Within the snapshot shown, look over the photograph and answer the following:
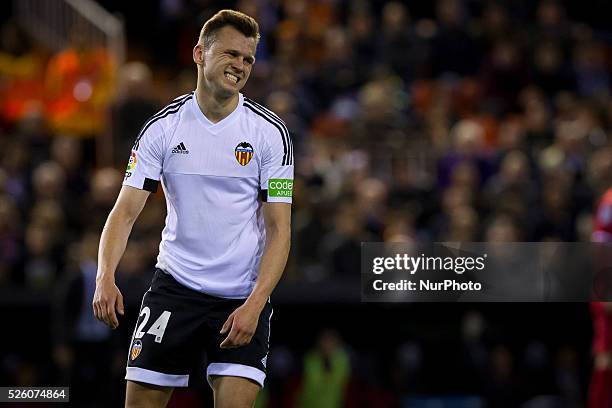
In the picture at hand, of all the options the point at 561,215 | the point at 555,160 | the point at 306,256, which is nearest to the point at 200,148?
the point at 306,256

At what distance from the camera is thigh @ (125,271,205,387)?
5.19 metres

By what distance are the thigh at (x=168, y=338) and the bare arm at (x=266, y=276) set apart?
25 cm

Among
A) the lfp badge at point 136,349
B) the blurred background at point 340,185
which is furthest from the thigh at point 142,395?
the blurred background at point 340,185

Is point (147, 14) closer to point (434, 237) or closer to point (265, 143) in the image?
point (434, 237)

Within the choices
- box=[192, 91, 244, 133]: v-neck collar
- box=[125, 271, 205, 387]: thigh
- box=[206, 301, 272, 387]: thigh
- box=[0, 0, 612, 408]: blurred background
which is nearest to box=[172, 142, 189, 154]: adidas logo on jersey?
box=[192, 91, 244, 133]: v-neck collar

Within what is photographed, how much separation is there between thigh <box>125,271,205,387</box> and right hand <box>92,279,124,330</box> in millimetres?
277

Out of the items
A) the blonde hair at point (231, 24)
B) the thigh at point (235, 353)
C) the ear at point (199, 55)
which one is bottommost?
the thigh at point (235, 353)

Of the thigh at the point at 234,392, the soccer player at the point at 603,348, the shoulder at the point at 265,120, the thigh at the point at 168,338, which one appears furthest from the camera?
the soccer player at the point at 603,348

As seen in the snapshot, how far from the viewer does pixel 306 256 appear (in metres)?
10.7

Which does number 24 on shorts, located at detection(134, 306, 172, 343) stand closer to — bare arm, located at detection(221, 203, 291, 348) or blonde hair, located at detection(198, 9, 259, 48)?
bare arm, located at detection(221, 203, 291, 348)

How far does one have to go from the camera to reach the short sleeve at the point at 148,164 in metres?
5.22

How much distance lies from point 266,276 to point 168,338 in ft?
1.78

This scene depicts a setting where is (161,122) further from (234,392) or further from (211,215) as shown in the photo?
Answer: (234,392)

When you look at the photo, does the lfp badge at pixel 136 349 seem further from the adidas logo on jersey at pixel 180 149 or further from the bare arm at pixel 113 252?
the adidas logo on jersey at pixel 180 149
